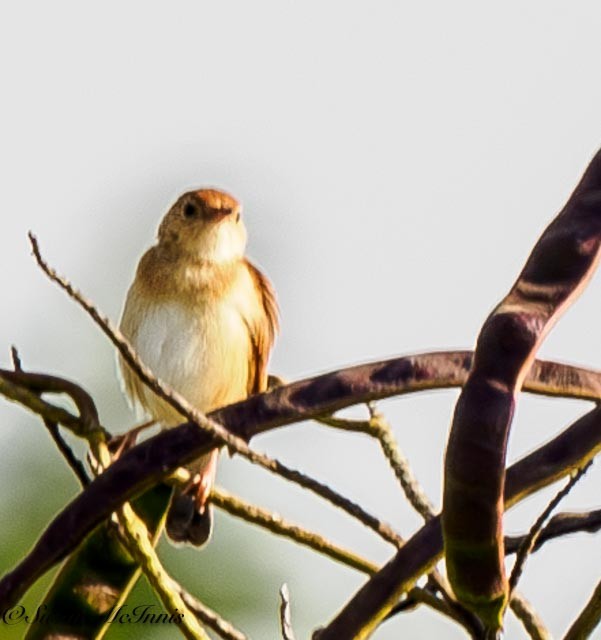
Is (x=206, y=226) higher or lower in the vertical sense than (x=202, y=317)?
higher

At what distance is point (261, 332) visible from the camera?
4.88 meters

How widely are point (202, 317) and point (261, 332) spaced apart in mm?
207

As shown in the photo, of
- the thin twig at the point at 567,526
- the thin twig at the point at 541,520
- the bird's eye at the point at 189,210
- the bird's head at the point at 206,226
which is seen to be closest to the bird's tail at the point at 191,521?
the bird's head at the point at 206,226

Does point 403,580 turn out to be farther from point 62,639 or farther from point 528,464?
point 62,639

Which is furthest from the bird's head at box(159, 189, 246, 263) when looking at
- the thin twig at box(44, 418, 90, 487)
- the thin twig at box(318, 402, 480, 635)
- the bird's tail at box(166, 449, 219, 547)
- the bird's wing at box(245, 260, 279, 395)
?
the thin twig at box(44, 418, 90, 487)

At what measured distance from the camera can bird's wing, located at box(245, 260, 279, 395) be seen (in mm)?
4855

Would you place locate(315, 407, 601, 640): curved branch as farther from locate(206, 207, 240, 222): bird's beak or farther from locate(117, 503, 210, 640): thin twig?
locate(206, 207, 240, 222): bird's beak

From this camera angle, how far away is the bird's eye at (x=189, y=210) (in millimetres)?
5105

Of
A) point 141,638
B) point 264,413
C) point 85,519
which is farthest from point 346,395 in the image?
point 141,638

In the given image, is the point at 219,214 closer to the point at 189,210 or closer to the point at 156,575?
the point at 189,210

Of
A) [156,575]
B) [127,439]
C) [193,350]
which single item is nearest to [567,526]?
[156,575]

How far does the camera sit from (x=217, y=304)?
4.80m

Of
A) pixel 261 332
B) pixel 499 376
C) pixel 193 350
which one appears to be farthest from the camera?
pixel 261 332

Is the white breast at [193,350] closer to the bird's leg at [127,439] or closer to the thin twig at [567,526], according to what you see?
the bird's leg at [127,439]
